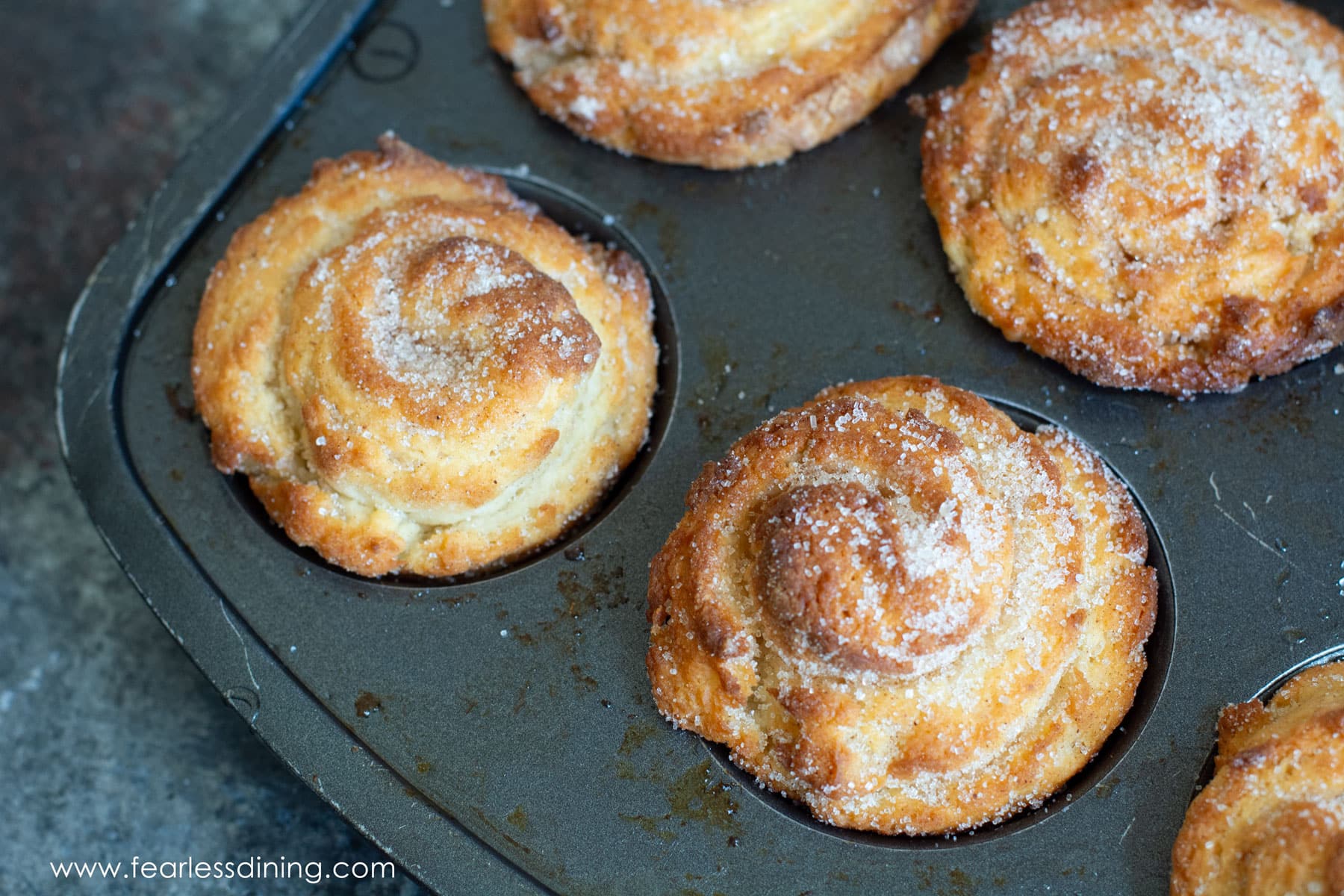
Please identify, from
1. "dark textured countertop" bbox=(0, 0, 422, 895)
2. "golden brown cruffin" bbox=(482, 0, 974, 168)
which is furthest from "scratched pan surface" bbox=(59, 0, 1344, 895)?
"dark textured countertop" bbox=(0, 0, 422, 895)

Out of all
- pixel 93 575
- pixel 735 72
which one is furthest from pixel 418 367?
pixel 93 575

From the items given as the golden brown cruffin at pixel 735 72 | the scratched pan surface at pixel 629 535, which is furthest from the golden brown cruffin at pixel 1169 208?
the golden brown cruffin at pixel 735 72

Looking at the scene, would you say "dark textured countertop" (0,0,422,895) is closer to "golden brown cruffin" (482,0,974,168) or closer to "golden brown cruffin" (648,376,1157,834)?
"golden brown cruffin" (648,376,1157,834)

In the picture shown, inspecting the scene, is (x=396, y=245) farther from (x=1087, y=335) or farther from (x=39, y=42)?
(x=39, y=42)

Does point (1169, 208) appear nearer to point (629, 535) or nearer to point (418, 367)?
point (629, 535)

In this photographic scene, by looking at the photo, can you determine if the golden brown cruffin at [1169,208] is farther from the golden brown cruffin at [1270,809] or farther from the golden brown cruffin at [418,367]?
the golden brown cruffin at [418,367]
